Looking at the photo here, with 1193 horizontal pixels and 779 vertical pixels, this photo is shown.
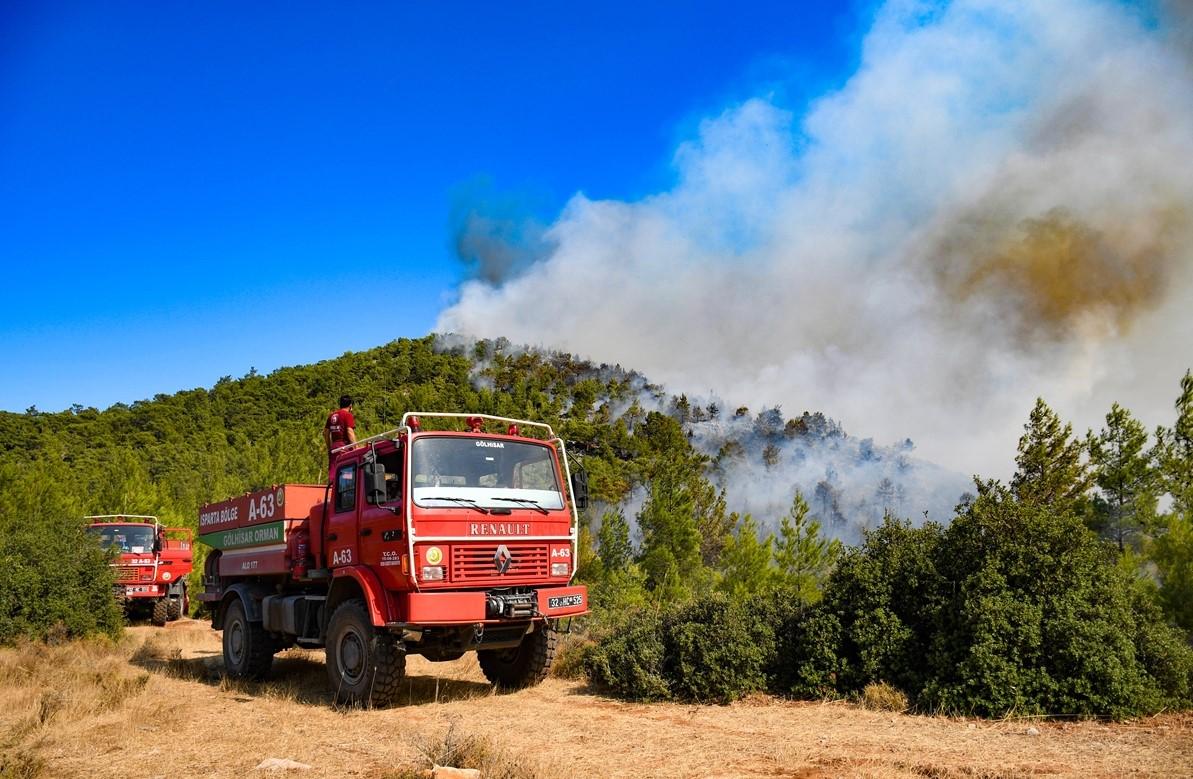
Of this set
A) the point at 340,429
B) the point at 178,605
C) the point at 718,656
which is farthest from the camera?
the point at 178,605

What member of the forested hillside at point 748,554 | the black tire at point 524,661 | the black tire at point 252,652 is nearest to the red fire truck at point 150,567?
the forested hillside at point 748,554

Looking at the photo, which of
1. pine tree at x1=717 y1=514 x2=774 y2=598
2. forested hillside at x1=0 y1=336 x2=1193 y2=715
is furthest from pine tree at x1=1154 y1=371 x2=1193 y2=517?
pine tree at x1=717 y1=514 x2=774 y2=598

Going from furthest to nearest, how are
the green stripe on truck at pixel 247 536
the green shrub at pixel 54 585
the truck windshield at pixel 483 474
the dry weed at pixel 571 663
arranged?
1. the green shrub at pixel 54 585
2. the dry weed at pixel 571 663
3. the green stripe on truck at pixel 247 536
4. the truck windshield at pixel 483 474

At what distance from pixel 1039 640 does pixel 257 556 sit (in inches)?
396

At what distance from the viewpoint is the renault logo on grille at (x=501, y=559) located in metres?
9.42

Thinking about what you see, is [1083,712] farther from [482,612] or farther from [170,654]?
[170,654]

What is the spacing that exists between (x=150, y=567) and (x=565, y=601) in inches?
618

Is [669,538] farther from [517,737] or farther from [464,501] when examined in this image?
[517,737]

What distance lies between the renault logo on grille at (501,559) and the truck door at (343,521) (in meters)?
1.74

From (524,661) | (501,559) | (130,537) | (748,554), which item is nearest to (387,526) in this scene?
(501,559)

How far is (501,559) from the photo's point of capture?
945 cm

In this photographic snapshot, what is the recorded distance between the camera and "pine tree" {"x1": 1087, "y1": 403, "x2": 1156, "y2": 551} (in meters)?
32.9

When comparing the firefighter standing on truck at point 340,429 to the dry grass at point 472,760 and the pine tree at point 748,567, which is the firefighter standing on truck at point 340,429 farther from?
the pine tree at point 748,567

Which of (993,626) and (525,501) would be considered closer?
(993,626)
